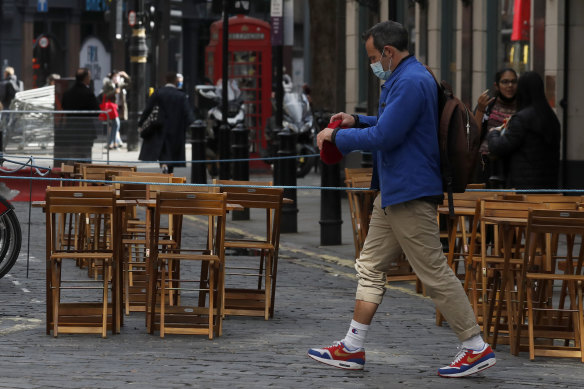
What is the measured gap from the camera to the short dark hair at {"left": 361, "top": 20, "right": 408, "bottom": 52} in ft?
27.4

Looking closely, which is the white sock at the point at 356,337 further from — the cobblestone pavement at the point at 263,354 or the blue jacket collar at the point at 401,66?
the blue jacket collar at the point at 401,66

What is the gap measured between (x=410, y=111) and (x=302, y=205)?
12.6m

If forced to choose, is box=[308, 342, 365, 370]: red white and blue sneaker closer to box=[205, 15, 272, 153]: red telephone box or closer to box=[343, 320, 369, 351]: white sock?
box=[343, 320, 369, 351]: white sock

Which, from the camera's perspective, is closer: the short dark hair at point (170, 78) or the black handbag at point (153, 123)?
the black handbag at point (153, 123)

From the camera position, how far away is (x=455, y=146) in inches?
325

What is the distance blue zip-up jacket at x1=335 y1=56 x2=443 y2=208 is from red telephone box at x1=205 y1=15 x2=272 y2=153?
766 inches

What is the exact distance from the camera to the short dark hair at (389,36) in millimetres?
8344

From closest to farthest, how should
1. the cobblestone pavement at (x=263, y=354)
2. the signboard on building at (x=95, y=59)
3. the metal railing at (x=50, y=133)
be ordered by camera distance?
the cobblestone pavement at (x=263, y=354)
the metal railing at (x=50, y=133)
the signboard on building at (x=95, y=59)

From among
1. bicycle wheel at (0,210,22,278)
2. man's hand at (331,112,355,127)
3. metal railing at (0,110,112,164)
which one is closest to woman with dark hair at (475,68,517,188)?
bicycle wheel at (0,210,22,278)

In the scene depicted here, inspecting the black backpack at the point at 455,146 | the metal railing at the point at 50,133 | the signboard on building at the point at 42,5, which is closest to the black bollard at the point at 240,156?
the metal railing at the point at 50,133

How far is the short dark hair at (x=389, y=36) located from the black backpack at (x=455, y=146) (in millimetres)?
336

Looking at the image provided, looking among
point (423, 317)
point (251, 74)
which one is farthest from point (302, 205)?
point (423, 317)

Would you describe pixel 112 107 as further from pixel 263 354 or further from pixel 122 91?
pixel 263 354

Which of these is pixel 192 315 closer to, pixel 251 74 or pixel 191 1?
pixel 251 74
